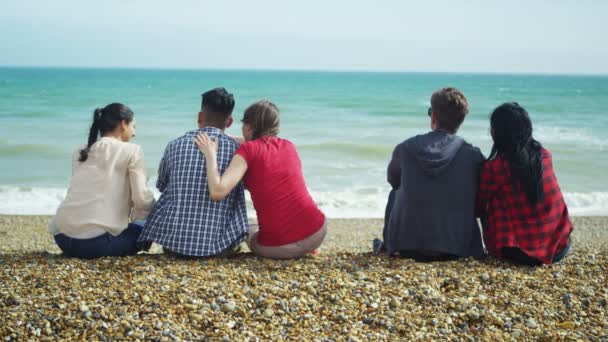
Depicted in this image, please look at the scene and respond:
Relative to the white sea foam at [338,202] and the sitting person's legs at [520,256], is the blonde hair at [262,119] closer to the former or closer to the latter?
the sitting person's legs at [520,256]

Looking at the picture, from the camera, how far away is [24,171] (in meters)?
12.8

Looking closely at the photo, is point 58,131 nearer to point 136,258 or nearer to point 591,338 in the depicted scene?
point 136,258

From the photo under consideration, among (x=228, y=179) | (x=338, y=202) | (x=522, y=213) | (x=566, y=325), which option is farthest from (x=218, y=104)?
→ (x=338, y=202)

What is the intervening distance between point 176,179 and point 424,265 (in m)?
1.88

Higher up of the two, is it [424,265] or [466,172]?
[466,172]

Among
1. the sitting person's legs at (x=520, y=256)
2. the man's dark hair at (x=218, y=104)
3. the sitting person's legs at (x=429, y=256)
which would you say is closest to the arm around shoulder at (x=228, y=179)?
the man's dark hair at (x=218, y=104)

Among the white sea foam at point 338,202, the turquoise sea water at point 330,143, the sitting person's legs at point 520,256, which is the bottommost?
the white sea foam at point 338,202

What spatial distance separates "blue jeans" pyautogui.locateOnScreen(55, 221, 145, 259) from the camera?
14.0 feet

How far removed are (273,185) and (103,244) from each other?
4.29ft

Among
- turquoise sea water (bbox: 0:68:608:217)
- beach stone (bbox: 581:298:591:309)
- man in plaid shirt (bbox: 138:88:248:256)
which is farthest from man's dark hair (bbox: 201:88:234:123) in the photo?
turquoise sea water (bbox: 0:68:608:217)

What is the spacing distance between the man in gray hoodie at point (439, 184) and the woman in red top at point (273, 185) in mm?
669

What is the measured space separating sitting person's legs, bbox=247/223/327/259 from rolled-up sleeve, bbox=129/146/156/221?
0.81 m

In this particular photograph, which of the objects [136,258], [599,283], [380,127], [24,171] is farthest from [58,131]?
[599,283]

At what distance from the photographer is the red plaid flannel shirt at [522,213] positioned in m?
4.23
